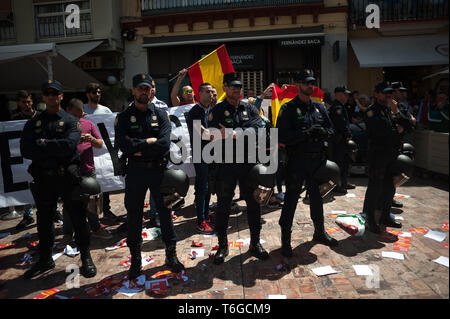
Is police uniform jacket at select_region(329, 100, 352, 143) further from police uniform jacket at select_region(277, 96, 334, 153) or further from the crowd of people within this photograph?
police uniform jacket at select_region(277, 96, 334, 153)

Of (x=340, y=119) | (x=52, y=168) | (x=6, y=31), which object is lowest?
(x=52, y=168)

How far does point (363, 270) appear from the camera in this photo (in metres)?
3.92

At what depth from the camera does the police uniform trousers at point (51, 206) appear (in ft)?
13.2

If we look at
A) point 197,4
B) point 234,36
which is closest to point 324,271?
point 234,36

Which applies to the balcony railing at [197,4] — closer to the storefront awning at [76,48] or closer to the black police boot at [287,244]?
the storefront awning at [76,48]

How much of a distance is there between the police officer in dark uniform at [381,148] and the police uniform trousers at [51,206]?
13.6ft

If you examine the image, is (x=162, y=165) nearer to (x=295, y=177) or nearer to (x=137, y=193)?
(x=137, y=193)

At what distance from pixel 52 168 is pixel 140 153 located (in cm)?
113

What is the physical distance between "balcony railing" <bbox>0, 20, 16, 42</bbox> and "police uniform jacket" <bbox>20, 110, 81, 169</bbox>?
15.3 m

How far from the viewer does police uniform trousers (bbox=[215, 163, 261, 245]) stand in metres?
4.15

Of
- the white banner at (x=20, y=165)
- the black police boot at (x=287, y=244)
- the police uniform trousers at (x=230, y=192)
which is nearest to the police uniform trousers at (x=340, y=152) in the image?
the black police boot at (x=287, y=244)

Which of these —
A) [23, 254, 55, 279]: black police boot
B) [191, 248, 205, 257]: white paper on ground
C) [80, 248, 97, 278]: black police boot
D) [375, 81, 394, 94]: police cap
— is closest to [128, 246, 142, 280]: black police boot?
[80, 248, 97, 278]: black police boot

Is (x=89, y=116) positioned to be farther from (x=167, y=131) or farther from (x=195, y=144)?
(x=167, y=131)

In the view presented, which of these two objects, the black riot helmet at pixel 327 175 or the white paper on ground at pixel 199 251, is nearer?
the black riot helmet at pixel 327 175
